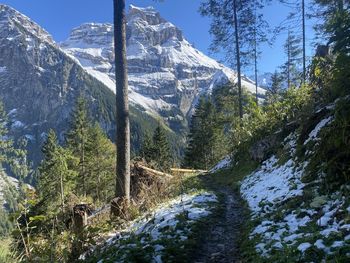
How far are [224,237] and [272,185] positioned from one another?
3170mm

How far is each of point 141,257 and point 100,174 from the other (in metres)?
37.0

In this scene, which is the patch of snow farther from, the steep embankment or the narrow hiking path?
the narrow hiking path

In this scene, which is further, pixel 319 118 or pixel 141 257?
pixel 319 118

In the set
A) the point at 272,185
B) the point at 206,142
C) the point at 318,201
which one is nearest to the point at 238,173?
the point at 272,185

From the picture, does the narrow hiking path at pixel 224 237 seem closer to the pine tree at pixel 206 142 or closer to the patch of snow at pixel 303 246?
the patch of snow at pixel 303 246

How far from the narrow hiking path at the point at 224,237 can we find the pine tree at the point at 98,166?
32533 mm

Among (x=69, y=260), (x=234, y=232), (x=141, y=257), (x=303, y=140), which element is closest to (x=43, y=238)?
(x=69, y=260)

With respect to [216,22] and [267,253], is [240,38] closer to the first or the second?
[216,22]

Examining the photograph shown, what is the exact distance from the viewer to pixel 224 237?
6.72 meters

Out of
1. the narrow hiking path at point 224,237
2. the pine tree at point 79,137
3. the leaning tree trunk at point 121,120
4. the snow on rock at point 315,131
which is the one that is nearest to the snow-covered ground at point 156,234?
the narrow hiking path at point 224,237

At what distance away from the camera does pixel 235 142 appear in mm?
19578

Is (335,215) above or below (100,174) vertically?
above

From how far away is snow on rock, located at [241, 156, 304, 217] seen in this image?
7.77 meters

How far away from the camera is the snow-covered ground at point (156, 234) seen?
5.81 m
